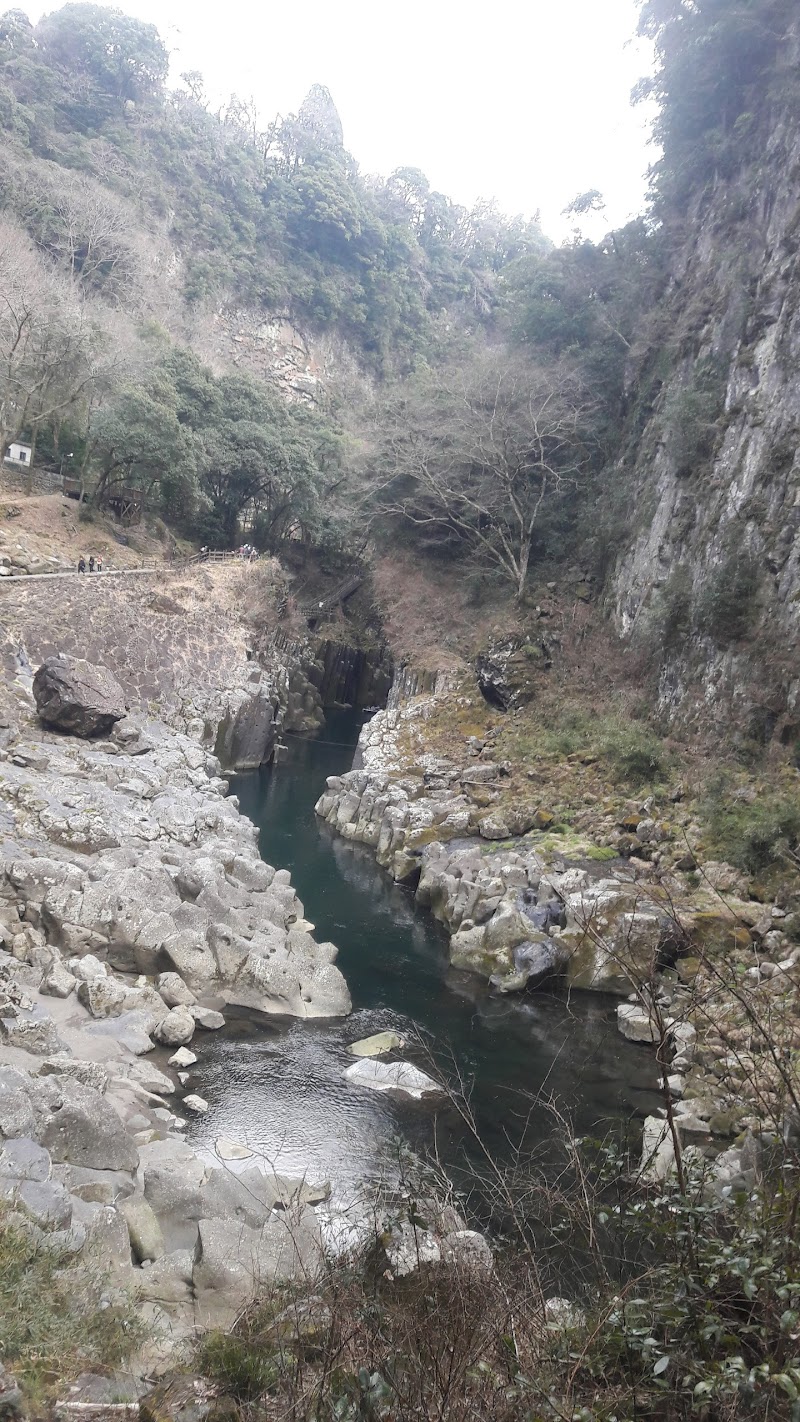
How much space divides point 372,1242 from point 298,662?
33893 mm

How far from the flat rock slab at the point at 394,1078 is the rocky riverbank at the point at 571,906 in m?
2.58

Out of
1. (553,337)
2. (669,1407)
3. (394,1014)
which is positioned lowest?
(394,1014)

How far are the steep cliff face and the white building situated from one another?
2452cm

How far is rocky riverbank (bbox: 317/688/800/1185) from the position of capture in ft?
37.6

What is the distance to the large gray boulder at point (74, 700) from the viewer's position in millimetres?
22109

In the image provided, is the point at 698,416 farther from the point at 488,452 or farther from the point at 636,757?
the point at 636,757

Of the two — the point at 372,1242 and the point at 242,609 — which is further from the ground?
the point at 242,609

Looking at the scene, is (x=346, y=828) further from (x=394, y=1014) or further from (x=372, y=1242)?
(x=372, y=1242)

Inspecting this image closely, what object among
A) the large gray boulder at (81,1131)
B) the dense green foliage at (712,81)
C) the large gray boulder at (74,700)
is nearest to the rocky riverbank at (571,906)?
the large gray boulder at (81,1131)

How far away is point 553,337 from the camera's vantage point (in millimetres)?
35531

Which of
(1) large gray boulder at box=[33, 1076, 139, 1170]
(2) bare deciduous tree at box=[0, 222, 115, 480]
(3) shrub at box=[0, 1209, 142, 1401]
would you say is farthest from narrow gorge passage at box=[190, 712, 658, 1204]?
(2) bare deciduous tree at box=[0, 222, 115, 480]

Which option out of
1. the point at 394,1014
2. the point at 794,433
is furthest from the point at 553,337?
the point at 394,1014

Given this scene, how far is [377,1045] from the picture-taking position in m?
13.3

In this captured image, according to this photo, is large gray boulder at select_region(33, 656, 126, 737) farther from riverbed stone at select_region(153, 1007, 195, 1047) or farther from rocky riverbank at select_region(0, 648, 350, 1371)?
riverbed stone at select_region(153, 1007, 195, 1047)
